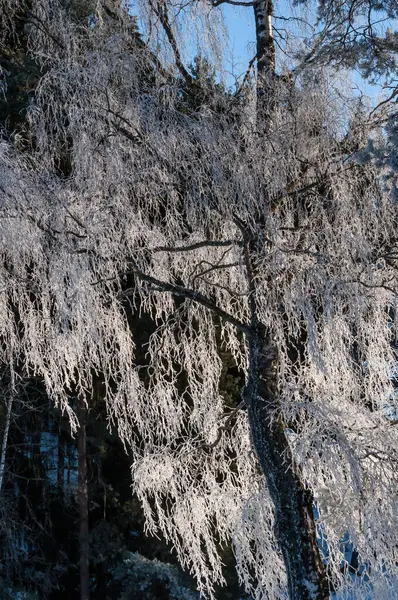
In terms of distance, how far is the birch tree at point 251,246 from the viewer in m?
4.02

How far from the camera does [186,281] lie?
508 centimetres

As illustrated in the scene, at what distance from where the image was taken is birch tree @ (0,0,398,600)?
→ 13.2 ft

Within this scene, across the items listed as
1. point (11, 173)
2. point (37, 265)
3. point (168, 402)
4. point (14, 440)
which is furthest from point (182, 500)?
point (14, 440)

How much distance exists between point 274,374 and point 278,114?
163 centimetres

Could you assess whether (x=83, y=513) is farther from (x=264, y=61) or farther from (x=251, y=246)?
(x=264, y=61)

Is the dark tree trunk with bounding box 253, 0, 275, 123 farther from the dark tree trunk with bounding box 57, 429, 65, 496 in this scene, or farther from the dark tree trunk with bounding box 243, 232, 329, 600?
the dark tree trunk with bounding box 57, 429, 65, 496

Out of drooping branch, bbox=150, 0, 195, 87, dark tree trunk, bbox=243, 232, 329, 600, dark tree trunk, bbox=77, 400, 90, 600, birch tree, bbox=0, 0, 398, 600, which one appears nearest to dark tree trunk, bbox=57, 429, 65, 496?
dark tree trunk, bbox=77, 400, 90, 600

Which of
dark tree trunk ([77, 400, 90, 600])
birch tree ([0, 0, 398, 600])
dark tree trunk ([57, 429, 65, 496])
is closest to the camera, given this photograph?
birch tree ([0, 0, 398, 600])

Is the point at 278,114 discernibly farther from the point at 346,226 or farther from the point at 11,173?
the point at 11,173

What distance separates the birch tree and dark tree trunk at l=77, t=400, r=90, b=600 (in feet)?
14.5

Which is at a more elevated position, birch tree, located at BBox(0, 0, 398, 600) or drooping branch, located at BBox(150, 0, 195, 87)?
drooping branch, located at BBox(150, 0, 195, 87)

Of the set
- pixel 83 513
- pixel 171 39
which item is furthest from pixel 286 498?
pixel 83 513

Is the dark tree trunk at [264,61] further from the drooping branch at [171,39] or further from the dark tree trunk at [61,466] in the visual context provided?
the dark tree trunk at [61,466]

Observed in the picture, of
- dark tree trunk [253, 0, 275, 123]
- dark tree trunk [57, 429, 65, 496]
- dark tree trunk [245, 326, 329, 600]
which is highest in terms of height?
dark tree trunk [253, 0, 275, 123]
